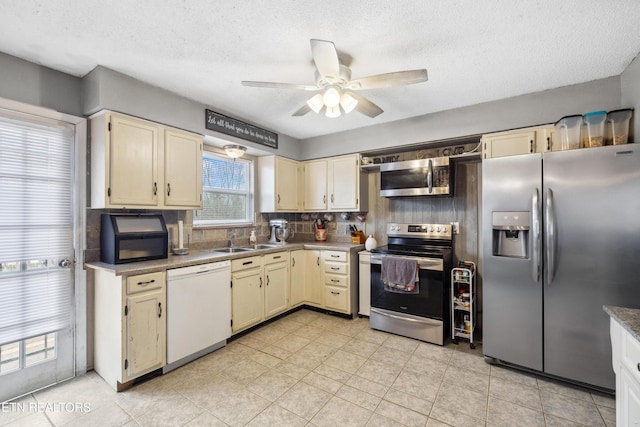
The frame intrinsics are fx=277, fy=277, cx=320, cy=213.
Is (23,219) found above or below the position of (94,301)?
above

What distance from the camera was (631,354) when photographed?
127cm

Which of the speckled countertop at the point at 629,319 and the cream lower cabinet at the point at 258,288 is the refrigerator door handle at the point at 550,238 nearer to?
the speckled countertop at the point at 629,319

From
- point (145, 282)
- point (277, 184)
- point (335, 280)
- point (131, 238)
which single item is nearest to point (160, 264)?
point (145, 282)

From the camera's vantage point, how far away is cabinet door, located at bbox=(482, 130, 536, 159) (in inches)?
105

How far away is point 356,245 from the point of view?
12.4 feet

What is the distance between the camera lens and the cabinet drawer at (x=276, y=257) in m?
3.34

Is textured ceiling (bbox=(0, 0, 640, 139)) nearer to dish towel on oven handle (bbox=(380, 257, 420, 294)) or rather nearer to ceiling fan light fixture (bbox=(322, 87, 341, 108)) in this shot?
ceiling fan light fixture (bbox=(322, 87, 341, 108))

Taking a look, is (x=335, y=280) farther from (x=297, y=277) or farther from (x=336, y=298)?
(x=297, y=277)

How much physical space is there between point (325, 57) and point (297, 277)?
281 centimetres

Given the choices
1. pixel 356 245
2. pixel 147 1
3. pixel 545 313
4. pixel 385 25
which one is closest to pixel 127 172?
pixel 147 1

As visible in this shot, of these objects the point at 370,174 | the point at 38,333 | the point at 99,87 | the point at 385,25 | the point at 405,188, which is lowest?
the point at 38,333

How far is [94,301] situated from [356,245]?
A: 2.84 metres

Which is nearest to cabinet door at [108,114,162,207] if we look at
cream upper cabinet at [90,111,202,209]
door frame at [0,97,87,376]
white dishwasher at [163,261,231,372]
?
cream upper cabinet at [90,111,202,209]

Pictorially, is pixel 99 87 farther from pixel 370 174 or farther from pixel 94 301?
pixel 370 174
